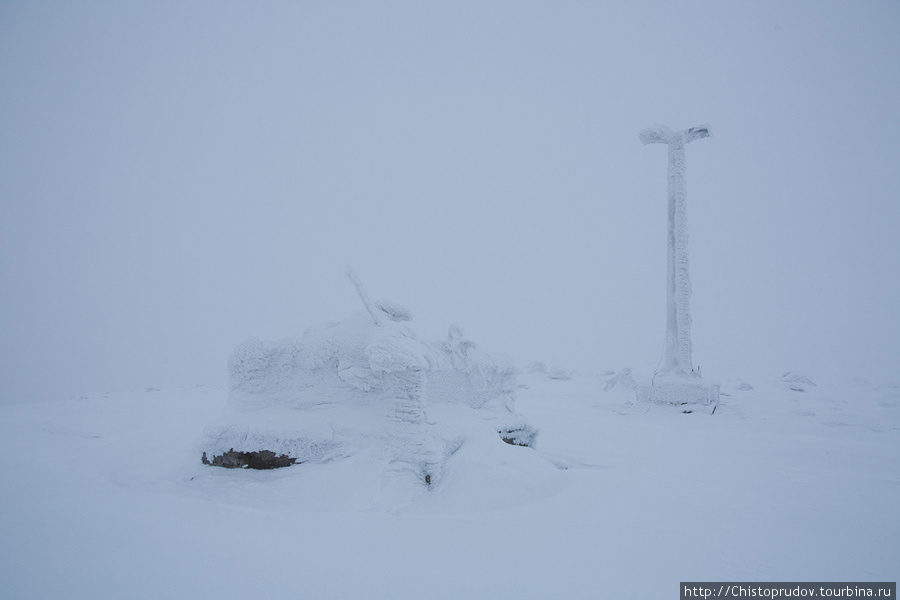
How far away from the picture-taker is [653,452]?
542 cm

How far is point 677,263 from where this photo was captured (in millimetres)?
10062

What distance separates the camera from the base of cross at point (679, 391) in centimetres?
888

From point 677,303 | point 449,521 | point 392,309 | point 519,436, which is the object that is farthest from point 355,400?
point 677,303

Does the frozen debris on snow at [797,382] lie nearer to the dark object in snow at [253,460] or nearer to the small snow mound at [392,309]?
the small snow mound at [392,309]

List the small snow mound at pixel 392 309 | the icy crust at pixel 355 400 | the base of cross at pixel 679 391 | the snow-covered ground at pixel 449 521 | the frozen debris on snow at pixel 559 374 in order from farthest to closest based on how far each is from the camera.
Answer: the frozen debris on snow at pixel 559 374 < the base of cross at pixel 679 391 < the small snow mound at pixel 392 309 < the icy crust at pixel 355 400 < the snow-covered ground at pixel 449 521

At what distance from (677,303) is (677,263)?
924mm

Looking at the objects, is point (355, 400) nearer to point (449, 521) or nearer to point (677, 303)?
point (449, 521)

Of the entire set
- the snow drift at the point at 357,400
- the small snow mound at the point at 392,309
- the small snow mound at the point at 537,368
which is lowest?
the small snow mound at the point at 537,368

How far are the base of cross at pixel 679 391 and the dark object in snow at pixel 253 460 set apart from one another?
791cm

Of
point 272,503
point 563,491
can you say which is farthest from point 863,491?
point 272,503

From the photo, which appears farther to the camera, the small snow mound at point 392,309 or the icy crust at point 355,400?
the small snow mound at point 392,309

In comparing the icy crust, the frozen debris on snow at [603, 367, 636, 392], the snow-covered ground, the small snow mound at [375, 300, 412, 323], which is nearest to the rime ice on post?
the frozen debris on snow at [603, 367, 636, 392]

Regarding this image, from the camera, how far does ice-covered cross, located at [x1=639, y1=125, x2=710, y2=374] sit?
978cm

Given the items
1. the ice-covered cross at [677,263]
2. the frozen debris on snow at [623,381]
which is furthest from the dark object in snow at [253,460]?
the frozen debris on snow at [623,381]
